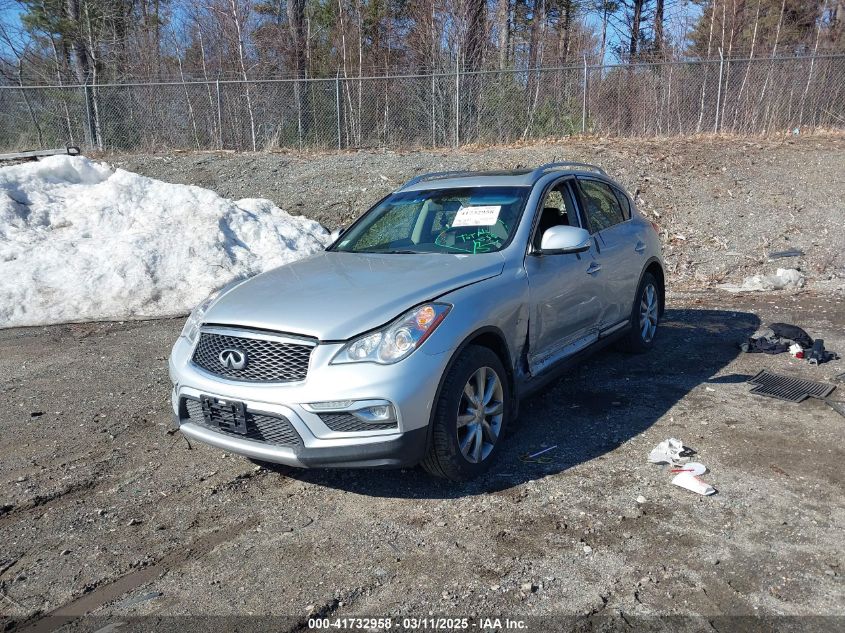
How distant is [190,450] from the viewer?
4.78 metres

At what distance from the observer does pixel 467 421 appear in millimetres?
4023

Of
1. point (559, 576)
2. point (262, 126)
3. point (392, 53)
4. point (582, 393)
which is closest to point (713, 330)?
point (582, 393)

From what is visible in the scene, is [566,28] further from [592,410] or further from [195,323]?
[195,323]

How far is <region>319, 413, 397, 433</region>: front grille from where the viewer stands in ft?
11.8

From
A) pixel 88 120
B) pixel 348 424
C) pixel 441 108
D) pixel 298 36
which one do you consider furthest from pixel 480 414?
pixel 298 36

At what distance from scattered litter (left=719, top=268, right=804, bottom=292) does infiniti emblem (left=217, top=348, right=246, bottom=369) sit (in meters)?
8.14

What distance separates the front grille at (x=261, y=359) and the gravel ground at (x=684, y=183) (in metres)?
7.99

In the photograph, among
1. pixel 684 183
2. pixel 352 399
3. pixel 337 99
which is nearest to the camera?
pixel 352 399

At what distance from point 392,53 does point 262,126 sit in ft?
22.7

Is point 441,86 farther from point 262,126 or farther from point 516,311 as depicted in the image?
point 516,311

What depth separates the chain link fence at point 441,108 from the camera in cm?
1722

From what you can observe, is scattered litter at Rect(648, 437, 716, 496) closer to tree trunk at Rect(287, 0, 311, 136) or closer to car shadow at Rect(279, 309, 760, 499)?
car shadow at Rect(279, 309, 760, 499)

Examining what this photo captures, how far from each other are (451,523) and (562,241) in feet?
6.64

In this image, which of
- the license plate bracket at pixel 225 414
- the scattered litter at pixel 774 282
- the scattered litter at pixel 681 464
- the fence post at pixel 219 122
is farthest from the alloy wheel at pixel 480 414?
the fence post at pixel 219 122
